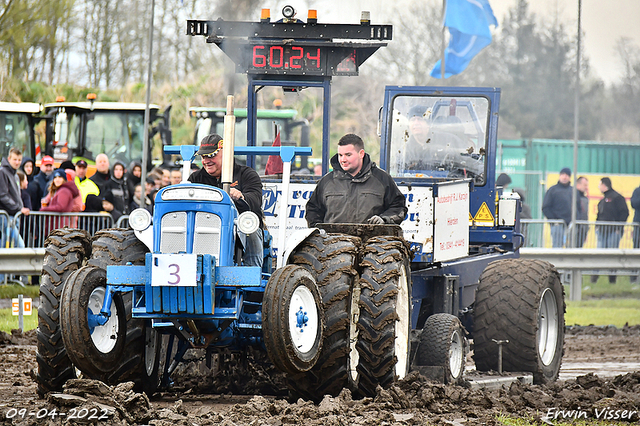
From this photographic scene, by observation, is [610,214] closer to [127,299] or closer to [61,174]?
[61,174]

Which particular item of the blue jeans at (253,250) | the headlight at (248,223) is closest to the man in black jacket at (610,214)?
the blue jeans at (253,250)

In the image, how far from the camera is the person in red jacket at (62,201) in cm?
1559

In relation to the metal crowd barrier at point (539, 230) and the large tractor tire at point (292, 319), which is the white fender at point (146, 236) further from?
the metal crowd barrier at point (539, 230)

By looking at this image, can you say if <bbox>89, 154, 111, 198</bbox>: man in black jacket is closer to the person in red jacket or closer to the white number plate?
the person in red jacket

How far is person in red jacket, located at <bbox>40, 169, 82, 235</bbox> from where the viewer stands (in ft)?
51.2

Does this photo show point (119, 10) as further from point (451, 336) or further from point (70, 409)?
point (70, 409)

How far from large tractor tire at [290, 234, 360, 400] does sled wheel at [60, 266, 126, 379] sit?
131 centimetres

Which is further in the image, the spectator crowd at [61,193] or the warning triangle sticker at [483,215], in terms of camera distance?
the spectator crowd at [61,193]

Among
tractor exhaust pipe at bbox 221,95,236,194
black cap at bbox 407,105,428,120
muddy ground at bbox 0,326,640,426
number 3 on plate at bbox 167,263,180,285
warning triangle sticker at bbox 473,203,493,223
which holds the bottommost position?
muddy ground at bbox 0,326,640,426

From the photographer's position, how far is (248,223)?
7.03 metres

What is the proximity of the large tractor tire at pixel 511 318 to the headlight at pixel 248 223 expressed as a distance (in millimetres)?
3734

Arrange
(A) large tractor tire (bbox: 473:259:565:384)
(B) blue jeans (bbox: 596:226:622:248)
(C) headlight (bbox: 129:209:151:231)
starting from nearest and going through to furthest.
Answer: (C) headlight (bbox: 129:209:151:231)
(A) large tractor tire (bbox: 473:259:565:384)
(B) blue jeans (bbox: 596:226:622:248)

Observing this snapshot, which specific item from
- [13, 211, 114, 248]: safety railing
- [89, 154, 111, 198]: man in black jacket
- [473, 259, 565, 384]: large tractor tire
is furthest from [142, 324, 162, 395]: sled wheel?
[89, 154, 111, 198]: man in black jacket

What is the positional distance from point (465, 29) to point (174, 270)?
16.3 meters
